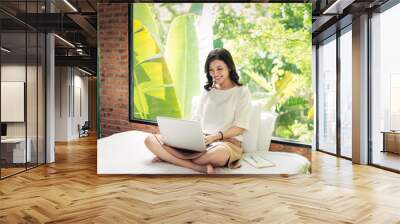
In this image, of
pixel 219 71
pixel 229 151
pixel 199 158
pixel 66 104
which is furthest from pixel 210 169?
pixel 66 104

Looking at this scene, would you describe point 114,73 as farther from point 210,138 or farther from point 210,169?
point 210,169

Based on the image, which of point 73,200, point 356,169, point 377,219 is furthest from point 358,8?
point 73,200

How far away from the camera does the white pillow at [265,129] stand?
5.34m

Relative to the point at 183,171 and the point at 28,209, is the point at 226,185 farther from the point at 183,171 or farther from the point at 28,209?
the point at 28,209

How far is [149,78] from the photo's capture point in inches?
214

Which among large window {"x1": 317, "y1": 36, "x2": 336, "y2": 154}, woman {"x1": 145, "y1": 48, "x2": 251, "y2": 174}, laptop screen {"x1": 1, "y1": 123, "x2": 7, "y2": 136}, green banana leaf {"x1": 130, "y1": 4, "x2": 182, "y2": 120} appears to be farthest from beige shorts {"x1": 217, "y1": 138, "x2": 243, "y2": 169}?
large window {"x1": 317, "y1": 36, "x2": 336, "y2": 154}

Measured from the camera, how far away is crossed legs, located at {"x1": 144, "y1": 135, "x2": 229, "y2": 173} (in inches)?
205

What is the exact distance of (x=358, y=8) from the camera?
6.31 m

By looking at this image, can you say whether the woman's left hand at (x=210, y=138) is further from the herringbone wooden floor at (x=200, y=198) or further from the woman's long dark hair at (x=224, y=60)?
the woman's long dark hair at (x=224, y=60)

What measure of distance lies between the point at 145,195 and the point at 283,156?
215 centimetres

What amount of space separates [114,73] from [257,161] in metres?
2.35

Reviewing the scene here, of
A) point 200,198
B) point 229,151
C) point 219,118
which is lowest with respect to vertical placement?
point 200,198

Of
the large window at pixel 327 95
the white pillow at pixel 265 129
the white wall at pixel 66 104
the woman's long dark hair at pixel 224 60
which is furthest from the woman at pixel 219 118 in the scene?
the white wall at pixel 66 104

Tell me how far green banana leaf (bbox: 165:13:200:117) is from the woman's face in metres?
0.21
